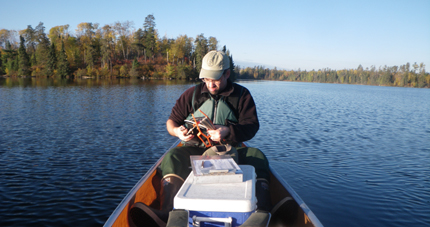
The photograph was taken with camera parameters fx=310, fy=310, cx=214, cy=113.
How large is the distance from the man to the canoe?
300 millimetres

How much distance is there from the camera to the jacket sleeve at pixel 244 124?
364 cm

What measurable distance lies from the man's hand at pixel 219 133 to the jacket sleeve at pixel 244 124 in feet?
0.22

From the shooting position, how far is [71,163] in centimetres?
836

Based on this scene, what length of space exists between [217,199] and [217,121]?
1655mm

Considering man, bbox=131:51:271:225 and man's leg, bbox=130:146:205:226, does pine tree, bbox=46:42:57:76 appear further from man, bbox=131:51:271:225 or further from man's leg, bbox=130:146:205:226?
man's leg, bbox=130:146:205:226

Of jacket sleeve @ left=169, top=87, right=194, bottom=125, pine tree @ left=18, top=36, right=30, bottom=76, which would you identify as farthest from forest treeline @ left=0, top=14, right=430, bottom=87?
jacket sleeve @ left=169, top=87, right=194, bottom=125

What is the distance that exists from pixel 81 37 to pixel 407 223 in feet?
340

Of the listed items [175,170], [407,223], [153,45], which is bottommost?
[407,223]

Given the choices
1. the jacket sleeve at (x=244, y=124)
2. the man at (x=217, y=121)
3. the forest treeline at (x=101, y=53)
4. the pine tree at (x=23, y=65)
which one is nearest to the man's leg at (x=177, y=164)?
the man at (x=217, y=121)

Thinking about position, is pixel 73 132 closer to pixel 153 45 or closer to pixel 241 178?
pixel 241 178

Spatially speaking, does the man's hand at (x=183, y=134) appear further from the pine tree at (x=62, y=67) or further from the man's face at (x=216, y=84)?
the pine tree at (x=62, y=67)

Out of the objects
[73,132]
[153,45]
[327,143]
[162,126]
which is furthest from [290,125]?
[153,45]

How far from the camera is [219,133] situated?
11.3ft

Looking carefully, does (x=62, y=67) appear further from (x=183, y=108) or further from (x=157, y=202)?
(x=183, y=108)
